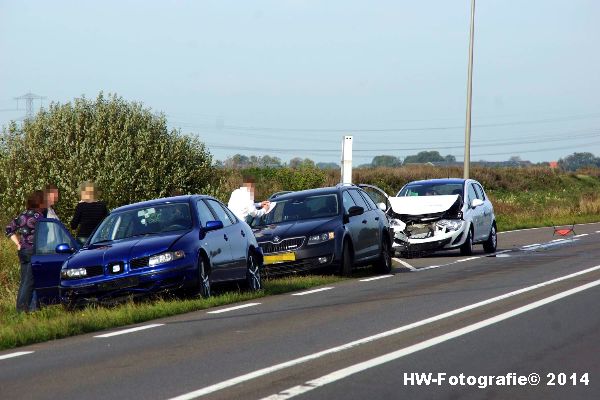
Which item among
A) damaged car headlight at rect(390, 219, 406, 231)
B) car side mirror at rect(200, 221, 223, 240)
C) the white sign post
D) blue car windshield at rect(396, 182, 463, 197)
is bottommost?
damaged car headlight at rect(390, 219, 406, 231)

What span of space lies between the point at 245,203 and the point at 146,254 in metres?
5.50

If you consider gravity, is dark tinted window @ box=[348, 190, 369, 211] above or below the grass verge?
above

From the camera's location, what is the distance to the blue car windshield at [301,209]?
2127 cm

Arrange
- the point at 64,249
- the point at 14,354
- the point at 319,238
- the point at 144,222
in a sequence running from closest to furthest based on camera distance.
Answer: the point at 14,354 → the point at 64,249 → the point at 144,222 → the point at 319,238

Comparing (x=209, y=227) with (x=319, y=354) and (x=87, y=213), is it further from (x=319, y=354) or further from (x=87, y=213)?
(x=319, y=354)

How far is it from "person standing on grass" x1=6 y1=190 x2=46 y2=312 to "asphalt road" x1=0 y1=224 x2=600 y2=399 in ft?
7.87

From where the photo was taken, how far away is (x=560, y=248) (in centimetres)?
2822

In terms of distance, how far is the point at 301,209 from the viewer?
2148 centimetres

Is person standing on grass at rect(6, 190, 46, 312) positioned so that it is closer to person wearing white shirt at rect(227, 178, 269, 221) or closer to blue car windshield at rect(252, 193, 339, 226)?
person wearing white shirt at rect(227, 178, 269, 221)

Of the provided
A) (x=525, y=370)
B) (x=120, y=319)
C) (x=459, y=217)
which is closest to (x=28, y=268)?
(x=120, y=319)

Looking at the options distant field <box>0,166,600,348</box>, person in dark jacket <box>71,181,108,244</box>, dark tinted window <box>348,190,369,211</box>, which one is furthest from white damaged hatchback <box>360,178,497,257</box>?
person in dark jacket <box>71,181,108,244</box>

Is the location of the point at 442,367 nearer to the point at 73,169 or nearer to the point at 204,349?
the point at 204,349

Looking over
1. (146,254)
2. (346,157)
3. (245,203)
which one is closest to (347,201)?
(245,203)

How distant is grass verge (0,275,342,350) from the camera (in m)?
12.9
